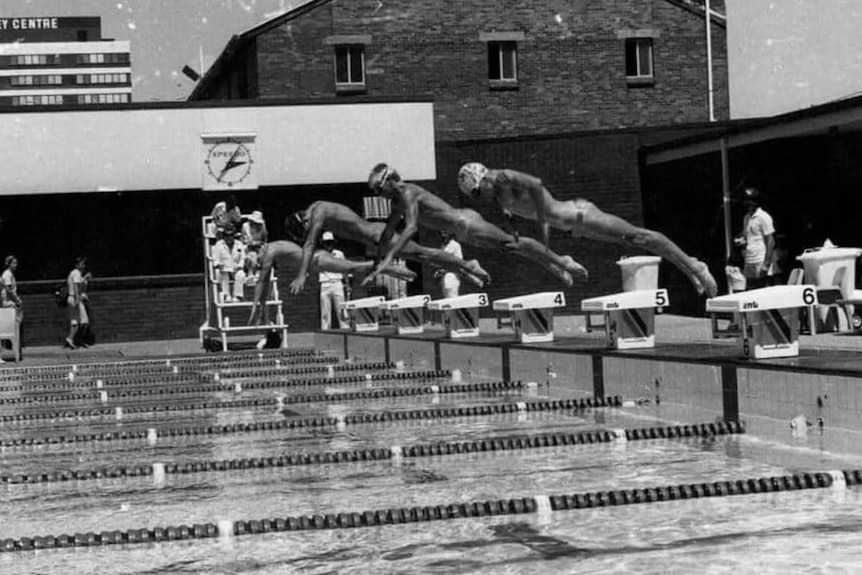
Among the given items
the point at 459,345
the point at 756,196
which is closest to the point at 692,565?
the point at 459,345

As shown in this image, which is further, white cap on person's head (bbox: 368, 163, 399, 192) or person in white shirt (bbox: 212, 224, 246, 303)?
person in white shirt (bbox: 212, 224, 246, 303)

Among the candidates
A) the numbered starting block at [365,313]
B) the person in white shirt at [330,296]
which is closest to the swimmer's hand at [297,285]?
the numbered starting block at [365,313]

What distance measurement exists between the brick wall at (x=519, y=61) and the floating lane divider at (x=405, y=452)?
24.4 m

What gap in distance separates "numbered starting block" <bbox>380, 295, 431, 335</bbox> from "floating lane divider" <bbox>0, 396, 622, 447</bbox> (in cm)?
616

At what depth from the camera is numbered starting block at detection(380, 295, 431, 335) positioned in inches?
626

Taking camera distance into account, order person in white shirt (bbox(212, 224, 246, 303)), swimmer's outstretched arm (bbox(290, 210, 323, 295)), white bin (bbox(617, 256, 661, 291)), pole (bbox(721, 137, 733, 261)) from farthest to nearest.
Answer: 1. pole (bbox(721, 137, 733, 261))
2. person in white shirt (bbox(212, 224, 246, 303))
3. swimmer's outstretched arm (bbox(290, 210, 323, 295))
4. white bin (bbox(617, 256, 661, 291))

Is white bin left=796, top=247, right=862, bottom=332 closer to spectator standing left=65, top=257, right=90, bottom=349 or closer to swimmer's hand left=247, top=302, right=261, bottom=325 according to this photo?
swimmer's hand left=247, top=302, right=261, bottom=325

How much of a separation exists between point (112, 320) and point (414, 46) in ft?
34.5

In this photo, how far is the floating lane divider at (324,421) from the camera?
8812 millimetres

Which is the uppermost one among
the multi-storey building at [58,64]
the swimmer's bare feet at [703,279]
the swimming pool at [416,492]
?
the multi-storey building at [58,64]

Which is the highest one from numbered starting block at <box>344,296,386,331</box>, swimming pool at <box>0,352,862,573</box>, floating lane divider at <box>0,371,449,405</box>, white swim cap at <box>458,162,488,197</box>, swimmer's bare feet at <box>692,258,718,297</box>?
white swim cap at <box>458,162,488,197</box>

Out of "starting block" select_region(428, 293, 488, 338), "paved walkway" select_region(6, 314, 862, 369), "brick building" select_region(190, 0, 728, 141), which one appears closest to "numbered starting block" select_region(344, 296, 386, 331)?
"paved walkway" select_region(6, 314, 862, 369)

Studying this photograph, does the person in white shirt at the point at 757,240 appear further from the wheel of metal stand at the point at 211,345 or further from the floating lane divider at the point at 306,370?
the wheel of metal stand at the point at 211,345

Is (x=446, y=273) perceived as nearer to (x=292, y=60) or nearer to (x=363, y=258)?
(x=363, y=258)
